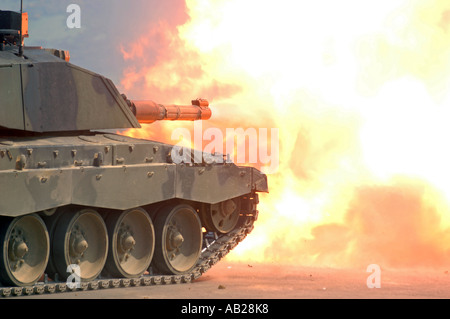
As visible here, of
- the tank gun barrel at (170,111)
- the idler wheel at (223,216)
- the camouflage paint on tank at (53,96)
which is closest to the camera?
the camouflage paint on tank at (53,96)

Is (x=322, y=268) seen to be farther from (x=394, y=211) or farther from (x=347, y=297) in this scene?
(x=347, y=297)

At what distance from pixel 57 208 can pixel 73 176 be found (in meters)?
0.97

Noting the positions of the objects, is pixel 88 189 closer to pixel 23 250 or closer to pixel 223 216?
pixel 23 250

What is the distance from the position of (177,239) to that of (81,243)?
297cm

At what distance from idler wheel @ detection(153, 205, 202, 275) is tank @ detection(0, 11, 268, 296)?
0.09 feet

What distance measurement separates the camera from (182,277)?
28.7 m

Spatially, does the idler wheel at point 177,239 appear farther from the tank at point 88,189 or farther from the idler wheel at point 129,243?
the idler wheel at point 129,243

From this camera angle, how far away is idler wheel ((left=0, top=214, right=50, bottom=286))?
2498cm

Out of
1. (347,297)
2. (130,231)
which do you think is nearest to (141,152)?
(130,231)

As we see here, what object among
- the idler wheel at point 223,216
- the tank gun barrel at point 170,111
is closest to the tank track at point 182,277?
the idler wheel at point 223,216

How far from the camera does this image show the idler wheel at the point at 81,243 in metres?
26.3

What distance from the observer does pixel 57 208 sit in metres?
26.6

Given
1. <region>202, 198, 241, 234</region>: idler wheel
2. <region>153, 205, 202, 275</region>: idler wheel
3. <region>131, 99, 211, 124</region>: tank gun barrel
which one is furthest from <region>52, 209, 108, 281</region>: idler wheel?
<region>131, 99, 211, 124</region>: tank gun barrel

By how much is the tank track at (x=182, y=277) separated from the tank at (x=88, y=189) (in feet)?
0.10
